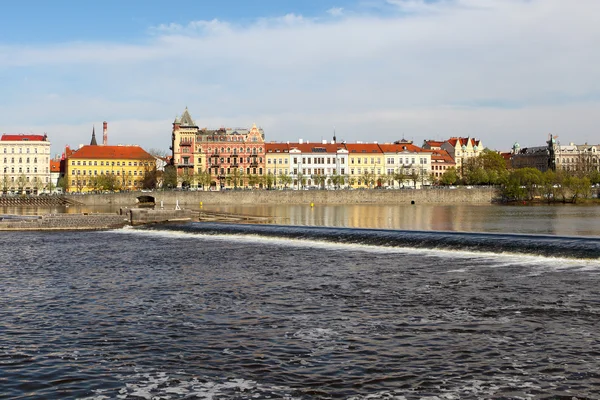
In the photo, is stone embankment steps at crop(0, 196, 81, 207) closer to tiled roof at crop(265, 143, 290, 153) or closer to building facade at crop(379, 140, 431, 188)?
tiled roof at crop(265, 143, 290, 153)

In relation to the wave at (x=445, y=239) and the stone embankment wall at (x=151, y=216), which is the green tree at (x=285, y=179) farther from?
the wave at (x=445, y=239)

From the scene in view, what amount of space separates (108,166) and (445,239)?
141 meters

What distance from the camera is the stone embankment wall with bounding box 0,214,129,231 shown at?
54.9 metres

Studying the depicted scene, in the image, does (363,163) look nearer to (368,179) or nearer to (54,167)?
(368,179)

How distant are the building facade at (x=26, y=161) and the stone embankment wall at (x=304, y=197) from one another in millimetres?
40302

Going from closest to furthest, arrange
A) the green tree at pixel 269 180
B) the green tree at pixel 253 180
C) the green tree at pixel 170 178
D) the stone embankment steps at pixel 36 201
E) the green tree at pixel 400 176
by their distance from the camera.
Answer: the stone embankment steps at pixel 36 201 → the green tree at pixel 170 178 → the green tree at pixel 269 180 → the green tree at pixel 253 180 → the green tree at pixel 400 176

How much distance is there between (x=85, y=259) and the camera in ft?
110

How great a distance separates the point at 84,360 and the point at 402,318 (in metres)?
8.26

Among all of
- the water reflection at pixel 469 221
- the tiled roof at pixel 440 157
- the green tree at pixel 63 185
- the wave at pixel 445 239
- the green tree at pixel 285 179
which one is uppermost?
the tiled roof at pixel 440 157

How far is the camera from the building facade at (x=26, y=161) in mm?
158000

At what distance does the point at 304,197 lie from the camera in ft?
413

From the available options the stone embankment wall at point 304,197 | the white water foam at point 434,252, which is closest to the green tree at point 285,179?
the stone embankment wall at point 304,197

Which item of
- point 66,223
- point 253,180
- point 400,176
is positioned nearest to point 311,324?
point 66,223

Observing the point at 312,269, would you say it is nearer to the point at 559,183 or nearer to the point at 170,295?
the point at 170,295
